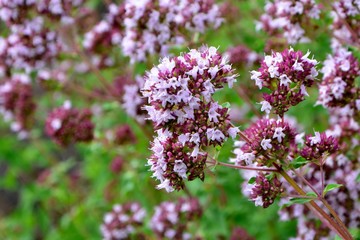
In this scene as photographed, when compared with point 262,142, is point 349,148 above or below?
above

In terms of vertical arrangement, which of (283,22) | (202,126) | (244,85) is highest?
(244,85)

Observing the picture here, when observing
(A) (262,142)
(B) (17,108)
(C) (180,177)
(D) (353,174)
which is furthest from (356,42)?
(B) (17,108)

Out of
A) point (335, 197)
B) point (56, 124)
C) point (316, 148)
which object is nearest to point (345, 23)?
point (335, 197)

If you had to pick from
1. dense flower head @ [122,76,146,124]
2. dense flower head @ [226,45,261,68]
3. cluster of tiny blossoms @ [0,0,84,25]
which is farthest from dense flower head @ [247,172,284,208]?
cluster of tiny blossoms @ [0,0,84,25]

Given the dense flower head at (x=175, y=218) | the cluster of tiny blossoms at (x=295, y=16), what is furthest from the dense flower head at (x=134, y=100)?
the cluster of tiny blossoms at (x=295, y=16)

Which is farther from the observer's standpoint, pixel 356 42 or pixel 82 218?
pixel 82 218

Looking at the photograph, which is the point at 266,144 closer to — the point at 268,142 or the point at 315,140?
the point at 268,142

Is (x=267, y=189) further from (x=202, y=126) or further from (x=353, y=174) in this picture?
(x=353, y=174)
